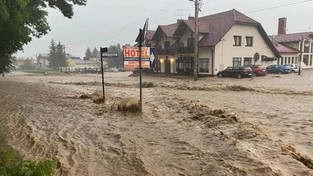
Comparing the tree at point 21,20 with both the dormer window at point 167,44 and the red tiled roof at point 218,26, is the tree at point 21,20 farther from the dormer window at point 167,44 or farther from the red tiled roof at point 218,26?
the dormer window at point 167,44

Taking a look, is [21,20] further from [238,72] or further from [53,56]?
[53,56]

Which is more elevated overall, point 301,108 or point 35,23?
point 35,23

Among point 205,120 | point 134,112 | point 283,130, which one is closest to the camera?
point 283,130

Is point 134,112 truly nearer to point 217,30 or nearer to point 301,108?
point 301,108

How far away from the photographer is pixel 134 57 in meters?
11.7

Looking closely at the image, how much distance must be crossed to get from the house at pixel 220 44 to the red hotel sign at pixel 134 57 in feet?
87.8

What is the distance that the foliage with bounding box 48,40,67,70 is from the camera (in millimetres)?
101975

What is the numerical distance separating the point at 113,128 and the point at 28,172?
18.8 feet

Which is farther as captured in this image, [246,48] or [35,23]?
[246,48]

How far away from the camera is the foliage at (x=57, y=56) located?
10197 centimetres

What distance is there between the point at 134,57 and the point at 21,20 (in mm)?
5832

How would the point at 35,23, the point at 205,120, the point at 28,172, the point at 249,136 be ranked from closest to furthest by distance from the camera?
the point at 28,172, the point at 249,136, the point at 205,120, the point at 35,23

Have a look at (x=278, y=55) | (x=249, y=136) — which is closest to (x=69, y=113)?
(x=249, y=136)

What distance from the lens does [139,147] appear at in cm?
738
